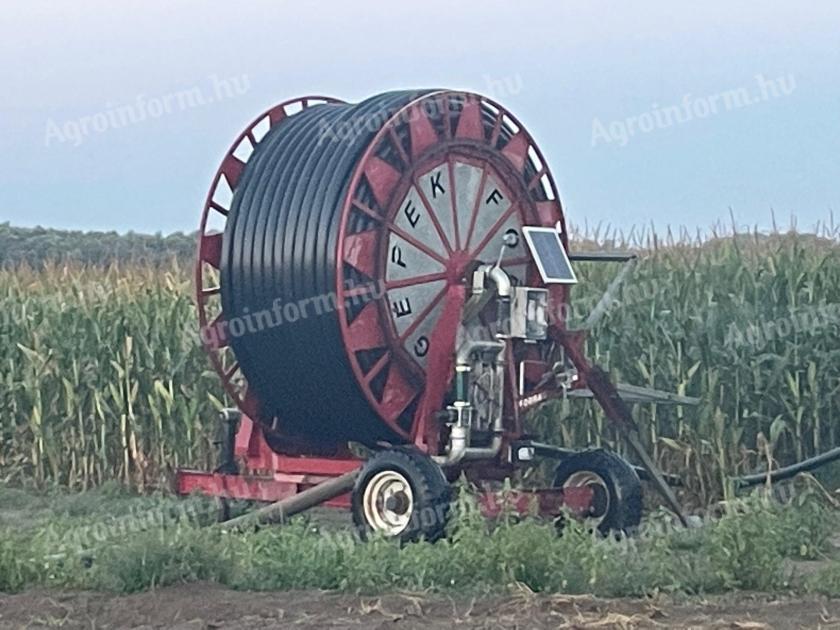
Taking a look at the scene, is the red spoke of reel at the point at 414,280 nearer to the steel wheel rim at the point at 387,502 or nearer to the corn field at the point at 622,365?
the steel wheel rim at the point at 387,502

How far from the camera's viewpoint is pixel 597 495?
11.1 metres

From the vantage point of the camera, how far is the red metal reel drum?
34.6 feet

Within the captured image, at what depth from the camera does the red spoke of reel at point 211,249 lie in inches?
453

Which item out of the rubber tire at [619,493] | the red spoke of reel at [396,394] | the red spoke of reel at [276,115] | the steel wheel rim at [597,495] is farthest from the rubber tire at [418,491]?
the red spoke of reel at [276,115]

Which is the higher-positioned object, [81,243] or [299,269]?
[81,243]

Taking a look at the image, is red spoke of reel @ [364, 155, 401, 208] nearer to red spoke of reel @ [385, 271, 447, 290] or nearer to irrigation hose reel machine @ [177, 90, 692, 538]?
irrigation hose reel machine @ [177, 90, 692, 538]

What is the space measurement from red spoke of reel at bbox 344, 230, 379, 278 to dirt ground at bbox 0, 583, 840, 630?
3.01 m

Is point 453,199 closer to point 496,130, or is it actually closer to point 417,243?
point 417,243

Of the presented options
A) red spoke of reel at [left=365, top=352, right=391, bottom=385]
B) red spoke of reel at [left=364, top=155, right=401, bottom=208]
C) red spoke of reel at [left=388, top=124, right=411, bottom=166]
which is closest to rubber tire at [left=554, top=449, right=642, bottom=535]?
red spoke of reel at [left=365, top=352, right=391, bottom=385]

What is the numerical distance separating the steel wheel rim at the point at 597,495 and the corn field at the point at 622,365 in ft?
6.32

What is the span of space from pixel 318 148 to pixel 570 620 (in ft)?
15.8

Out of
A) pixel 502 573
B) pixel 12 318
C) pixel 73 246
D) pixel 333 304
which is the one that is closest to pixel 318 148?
pixel 333 304

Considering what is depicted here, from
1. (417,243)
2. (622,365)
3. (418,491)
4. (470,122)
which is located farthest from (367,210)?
(622,365)

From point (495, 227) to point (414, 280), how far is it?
91 centimetres
